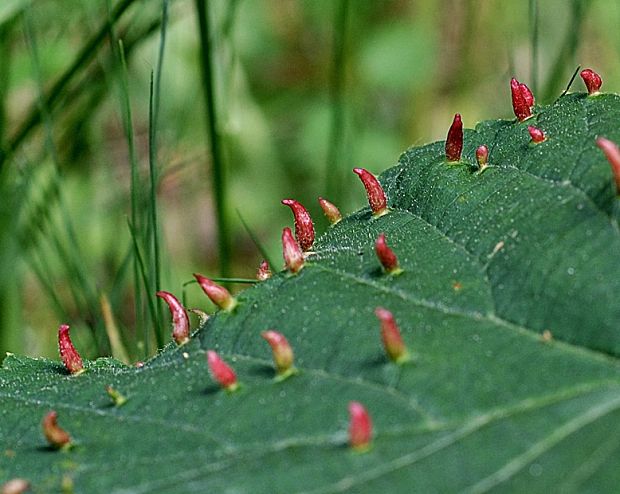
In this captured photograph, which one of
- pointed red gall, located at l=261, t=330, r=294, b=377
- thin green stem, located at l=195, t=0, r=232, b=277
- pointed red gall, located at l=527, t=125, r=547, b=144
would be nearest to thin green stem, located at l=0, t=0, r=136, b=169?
thin green stem, located at l=195, t=0, r=232, b=277

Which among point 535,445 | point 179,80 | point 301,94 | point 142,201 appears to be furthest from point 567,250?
point 301,94

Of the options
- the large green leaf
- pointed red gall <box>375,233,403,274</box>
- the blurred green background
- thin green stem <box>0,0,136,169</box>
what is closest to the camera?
the large green leaf

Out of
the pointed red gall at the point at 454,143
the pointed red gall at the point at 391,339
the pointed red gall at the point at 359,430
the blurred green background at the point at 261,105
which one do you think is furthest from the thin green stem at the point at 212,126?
the pointed red gall at the point at 359,430

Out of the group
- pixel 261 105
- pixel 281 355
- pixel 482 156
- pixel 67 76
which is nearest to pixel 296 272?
pixel 281 355

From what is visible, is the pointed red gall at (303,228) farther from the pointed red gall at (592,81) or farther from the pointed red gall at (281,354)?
the pointed red gall at (592,81)

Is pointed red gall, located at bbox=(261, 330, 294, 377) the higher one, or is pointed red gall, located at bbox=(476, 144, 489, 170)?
pointed red gall, located at bbox=(476, 144, 489, 170)

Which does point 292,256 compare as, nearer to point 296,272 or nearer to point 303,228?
point 296,272

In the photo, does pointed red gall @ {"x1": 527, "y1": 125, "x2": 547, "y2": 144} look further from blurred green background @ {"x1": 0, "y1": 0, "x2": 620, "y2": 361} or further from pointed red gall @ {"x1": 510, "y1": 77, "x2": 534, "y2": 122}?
blurred green background @ {"x1": 0, "y1": 0, "x2": 620, "y2": 361}
